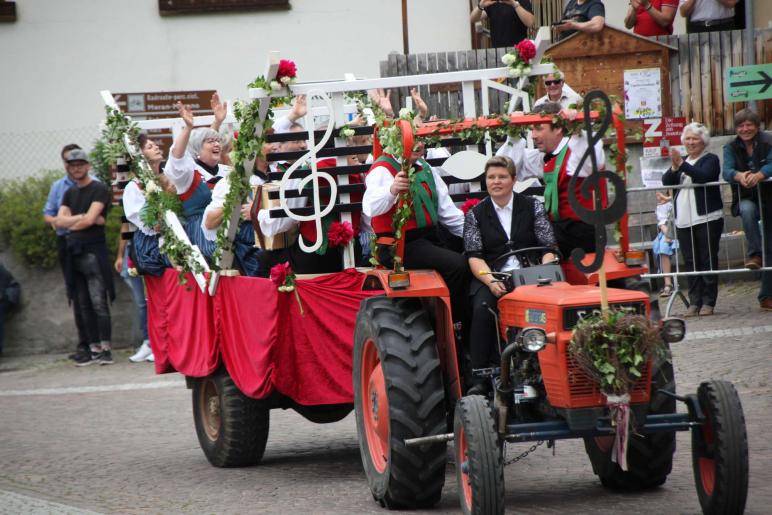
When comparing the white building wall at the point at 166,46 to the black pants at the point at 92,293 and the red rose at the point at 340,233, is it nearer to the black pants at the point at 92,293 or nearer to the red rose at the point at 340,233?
the black pants at the point at 92,293

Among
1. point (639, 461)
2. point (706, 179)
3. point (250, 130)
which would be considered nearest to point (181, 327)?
point (250, 130)

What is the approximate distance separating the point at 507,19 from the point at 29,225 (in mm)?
6705

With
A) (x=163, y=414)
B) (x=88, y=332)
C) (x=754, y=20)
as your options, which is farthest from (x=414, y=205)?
(x=754, y=20)

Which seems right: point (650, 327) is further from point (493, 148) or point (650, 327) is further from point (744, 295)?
point (744, 295)

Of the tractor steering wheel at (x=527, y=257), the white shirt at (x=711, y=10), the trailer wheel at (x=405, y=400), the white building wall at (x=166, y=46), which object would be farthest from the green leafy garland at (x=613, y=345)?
the white building wall at (x=166, y=46)

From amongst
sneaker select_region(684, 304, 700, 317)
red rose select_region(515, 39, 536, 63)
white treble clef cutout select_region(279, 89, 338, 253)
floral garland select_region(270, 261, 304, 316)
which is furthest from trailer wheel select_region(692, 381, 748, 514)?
sneaker select_region(684, 304, 700, 317)

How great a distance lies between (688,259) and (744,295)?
1082 millimetres

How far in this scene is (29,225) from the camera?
56.6ft

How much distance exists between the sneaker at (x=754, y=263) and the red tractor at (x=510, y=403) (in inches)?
259

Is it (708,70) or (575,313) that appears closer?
(575,313)

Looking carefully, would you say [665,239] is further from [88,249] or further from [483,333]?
[483,333]

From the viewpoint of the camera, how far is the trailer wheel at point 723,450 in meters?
6.23

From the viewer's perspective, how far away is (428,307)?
7.60 meters

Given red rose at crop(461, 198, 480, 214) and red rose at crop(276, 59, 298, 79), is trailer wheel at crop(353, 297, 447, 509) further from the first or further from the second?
red rose at crop(276, 59, 298, 79)
